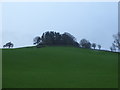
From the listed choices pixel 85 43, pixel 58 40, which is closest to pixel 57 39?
pixel 58 40

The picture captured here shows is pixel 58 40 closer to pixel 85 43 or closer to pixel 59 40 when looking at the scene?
pixel 59 40

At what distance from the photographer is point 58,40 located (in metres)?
21.7

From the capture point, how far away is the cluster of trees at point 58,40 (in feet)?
68.4

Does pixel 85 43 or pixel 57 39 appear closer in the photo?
pixel 57 39

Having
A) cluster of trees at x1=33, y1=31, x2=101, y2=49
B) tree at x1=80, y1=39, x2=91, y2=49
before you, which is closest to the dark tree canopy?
cluster of trees at x1=33, y1=31, x2=101, y2=49

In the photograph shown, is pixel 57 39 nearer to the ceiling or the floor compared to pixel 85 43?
nearer to the ceiling

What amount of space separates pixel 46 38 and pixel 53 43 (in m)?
0.94

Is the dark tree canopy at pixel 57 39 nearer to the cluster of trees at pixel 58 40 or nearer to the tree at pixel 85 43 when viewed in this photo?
the cluster of trees at pixel 58 40

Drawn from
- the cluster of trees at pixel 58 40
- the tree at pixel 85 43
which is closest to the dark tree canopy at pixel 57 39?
the cluster of trees at pixel 58 40

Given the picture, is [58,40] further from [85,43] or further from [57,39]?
[85,43]

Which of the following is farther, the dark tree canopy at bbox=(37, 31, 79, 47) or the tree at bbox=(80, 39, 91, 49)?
the tree at bbox=(80, 39, 91, 49)

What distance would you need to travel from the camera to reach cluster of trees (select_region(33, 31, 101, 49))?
20.9 m

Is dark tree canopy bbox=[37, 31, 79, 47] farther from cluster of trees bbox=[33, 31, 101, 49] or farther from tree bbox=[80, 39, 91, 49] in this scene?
tree bbox=[80, 39, 91, 49]

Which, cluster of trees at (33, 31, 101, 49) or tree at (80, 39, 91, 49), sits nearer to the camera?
cluster of trees at (33, 31, 101, 49)
